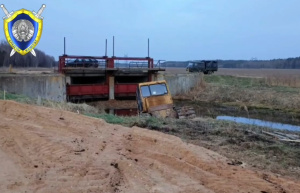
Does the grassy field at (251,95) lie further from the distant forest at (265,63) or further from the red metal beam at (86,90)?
the distant forest at (265,63)

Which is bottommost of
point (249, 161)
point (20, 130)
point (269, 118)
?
point (269, 118)

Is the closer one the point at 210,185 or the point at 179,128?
the point at 210,185

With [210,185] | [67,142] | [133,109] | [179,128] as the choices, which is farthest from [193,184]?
[133,109]

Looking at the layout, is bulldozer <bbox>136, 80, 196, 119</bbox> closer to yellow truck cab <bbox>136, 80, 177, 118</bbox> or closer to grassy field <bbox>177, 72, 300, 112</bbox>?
yellow truck cab <bbox>136, 80, 177, 118</bbox>

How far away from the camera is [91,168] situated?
5.93 meters

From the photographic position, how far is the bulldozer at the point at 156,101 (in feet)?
52.9

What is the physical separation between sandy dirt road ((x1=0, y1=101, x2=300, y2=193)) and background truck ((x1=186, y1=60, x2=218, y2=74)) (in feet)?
140

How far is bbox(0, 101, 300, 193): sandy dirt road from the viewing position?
5.29m

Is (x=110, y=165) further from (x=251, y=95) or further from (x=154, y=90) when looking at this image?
(x=251, y=95)

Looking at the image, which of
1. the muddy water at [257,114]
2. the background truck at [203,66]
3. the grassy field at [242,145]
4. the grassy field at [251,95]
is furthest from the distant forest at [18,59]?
the grassy field at [242,145]

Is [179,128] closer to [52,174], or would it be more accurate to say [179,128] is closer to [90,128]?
[90,128]

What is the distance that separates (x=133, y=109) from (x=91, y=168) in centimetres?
2168

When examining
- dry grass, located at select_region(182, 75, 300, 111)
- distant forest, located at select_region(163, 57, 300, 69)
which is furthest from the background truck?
distant forest, located at select_region(163, 57, 300, 69)

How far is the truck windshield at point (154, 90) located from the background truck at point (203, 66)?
34412mm
